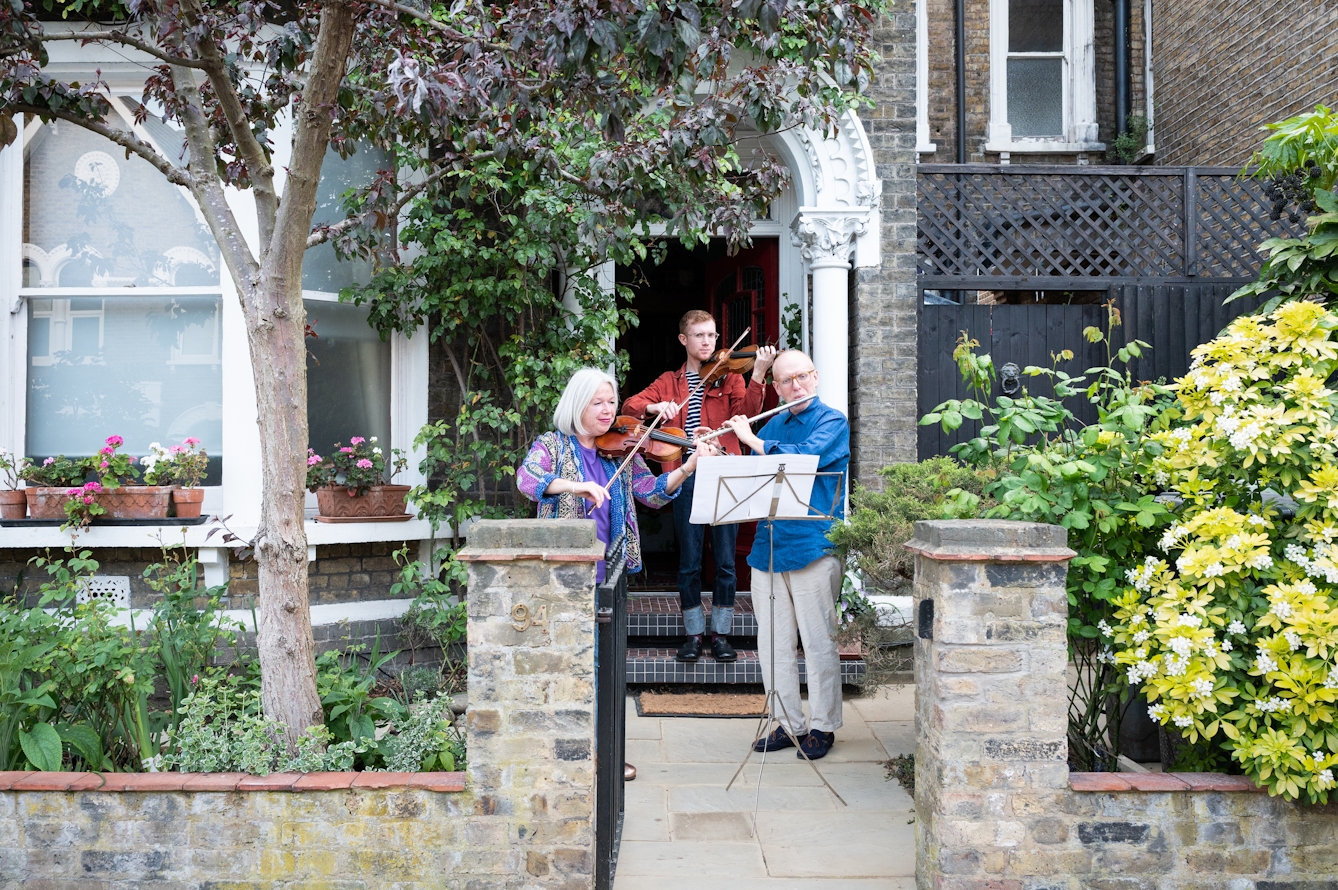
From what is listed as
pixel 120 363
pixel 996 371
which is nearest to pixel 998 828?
pixel 996 371

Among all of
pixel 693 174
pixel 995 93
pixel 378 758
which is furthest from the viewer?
pixel 995 93

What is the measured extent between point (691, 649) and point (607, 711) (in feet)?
7.58

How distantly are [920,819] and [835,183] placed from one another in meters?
4.45

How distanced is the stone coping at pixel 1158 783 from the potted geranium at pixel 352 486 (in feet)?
13.3

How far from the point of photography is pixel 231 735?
3.42 m

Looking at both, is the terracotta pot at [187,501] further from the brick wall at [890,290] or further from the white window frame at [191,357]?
the brick wall at [890,290]

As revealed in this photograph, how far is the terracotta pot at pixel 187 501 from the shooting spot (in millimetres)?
5258

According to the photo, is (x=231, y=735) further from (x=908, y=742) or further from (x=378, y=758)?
(x=908, y=742)

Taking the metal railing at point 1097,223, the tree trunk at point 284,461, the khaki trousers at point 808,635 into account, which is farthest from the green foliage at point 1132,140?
the tree trunk at point 284,461

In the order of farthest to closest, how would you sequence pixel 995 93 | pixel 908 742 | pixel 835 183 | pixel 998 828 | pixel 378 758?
pixel 995 93 < pixel 835 183 < pixel 908 742 < pixel 378 758 < pixel 998 828

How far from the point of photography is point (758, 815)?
12.8 ft

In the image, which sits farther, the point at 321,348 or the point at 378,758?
the point at 321,348

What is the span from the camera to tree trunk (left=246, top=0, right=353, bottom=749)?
3.53 m

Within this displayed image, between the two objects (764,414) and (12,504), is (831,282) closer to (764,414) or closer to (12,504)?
(764,414)
